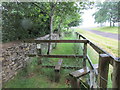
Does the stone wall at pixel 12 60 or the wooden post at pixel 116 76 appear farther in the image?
the stone wall at pixel 12 60

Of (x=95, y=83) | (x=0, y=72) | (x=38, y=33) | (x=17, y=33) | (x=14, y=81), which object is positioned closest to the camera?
(x=95, y=83)

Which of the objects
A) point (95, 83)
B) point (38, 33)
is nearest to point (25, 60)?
point (38, 33)

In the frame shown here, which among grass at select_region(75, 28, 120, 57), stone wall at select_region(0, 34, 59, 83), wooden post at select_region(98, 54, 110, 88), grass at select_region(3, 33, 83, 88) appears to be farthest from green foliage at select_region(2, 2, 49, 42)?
grass at select_region(75, 28, 120, 57)

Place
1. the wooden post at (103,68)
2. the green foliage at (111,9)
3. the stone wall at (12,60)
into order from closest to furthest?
1. the wooden post at (103,68)
2. the stone wall at (12,60)
3. the green foliage at (111,9)

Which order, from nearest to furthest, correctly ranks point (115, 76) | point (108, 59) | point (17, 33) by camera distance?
point (115, 76) < point (108, 59) < point (17, 33)

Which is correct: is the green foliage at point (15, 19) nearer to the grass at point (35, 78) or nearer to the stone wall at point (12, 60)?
the stone wall at point (12, 60)

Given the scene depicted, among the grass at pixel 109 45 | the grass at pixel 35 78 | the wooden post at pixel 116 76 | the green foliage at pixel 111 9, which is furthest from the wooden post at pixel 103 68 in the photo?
the grass at pixel 109 45

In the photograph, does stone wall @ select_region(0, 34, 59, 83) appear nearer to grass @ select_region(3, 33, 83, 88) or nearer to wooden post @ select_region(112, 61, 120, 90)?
grass @ select_region(3, 33, 83, 88)

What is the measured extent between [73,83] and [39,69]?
1.70 metres

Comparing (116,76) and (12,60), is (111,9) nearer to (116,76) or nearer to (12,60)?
(116,76)

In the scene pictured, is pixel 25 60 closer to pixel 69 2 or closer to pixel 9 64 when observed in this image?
pixel 9 64

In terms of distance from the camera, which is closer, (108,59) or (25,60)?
(108,59)

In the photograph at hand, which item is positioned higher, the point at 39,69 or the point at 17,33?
the point at 17,33

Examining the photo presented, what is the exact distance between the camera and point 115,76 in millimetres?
819
